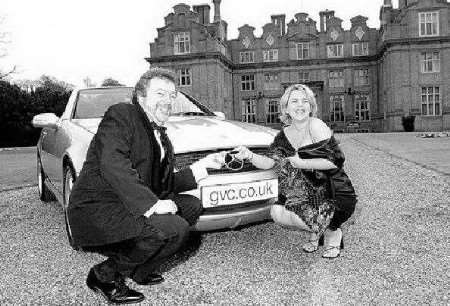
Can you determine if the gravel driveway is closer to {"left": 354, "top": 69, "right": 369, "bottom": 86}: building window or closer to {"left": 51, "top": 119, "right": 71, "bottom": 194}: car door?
{"left": 51, "top": 119, "right": 71, "bottom": 194}: car door

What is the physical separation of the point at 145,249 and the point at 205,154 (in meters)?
1.20

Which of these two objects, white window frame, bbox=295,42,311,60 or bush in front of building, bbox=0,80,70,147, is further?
white window frame, bbox=295,42,311,60

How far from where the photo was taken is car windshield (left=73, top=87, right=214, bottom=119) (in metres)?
4.96

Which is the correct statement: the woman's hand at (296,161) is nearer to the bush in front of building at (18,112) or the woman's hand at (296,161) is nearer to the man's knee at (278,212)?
the man's knee at (278,212)

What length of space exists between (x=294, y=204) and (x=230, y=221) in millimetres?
523

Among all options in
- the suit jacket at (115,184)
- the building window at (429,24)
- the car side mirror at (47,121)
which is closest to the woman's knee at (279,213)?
the suit jacket at (115,184)

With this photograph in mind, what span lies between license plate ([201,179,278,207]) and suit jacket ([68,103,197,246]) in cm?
80

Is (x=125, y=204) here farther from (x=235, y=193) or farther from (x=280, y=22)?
(x=280, y=22)

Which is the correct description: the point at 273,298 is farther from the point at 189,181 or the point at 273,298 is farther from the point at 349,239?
the point at 349,239

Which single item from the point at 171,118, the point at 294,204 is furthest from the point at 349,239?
the point at 171,118

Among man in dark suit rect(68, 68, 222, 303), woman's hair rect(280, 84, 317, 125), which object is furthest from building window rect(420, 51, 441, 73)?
man in dark suit rect(68, 68, 222, 303)

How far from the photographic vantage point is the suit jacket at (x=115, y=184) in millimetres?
2471

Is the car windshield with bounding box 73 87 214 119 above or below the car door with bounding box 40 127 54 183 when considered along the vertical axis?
above

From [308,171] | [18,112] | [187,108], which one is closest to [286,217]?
[308,171]
